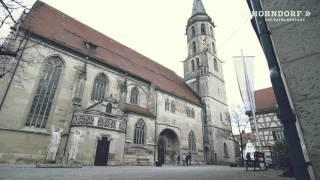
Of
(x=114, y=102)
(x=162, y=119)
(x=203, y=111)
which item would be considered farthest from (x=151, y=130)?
(x=203, y=111)

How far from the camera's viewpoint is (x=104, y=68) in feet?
59.7

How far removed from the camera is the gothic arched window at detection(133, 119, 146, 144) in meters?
17.2

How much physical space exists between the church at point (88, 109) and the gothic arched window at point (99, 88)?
10 cm

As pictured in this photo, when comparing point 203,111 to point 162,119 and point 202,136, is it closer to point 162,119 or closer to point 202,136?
point 202,136

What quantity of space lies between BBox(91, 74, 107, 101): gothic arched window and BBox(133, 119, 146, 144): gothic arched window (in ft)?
14.7

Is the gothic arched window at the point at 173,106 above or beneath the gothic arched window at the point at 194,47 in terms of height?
beneath

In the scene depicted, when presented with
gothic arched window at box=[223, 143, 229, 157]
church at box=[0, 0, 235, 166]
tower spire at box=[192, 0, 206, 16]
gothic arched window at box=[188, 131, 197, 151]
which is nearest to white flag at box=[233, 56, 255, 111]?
church at box=[0, 0, 235, 166]

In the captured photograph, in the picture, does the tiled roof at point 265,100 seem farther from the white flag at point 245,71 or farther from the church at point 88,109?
the white flag at point 245,71

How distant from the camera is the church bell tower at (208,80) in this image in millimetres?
26016

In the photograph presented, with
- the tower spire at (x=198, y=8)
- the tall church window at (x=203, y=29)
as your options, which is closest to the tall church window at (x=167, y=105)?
the tall church window at (x=203, y=29)

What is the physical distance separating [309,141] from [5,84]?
1594 centimetres

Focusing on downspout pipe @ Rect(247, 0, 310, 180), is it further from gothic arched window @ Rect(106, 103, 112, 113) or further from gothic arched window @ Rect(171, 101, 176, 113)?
gothic arched window @ Rect(171, 101, 176, 113)

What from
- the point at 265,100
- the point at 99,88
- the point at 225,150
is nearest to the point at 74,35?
Answer: the point at 99,88

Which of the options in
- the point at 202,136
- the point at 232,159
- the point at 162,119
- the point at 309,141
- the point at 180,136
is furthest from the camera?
the point at 232,159
